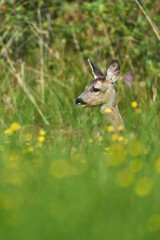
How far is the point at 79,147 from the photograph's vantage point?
414 centimetres

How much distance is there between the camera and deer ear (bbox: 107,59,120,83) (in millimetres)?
5438

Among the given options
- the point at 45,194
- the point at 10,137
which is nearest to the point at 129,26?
the point at 10,137

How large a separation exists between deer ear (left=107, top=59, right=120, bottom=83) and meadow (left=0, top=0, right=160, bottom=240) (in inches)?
14.3

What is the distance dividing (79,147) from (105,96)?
1.27 m

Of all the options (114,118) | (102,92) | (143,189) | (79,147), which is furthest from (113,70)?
(143,189)

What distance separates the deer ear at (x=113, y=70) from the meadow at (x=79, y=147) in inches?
14.3

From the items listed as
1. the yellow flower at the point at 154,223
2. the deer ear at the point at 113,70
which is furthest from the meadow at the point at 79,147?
the deer ear at the point at 113,70

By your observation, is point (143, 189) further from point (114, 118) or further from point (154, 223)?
point (114, 118)

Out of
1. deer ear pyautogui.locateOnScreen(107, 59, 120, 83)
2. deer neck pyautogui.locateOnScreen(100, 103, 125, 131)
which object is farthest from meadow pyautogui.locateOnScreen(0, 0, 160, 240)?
deer ear pyautogui.locateOnScreen(107, 59, 120, 83)

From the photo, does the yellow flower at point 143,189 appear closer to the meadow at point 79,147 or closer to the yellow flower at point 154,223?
the meadow at point 79,147

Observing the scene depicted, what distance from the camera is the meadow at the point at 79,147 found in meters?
2.21

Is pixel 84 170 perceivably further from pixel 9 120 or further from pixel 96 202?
pixel 9 120

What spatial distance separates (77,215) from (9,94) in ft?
14.8

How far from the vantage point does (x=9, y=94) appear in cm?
661
